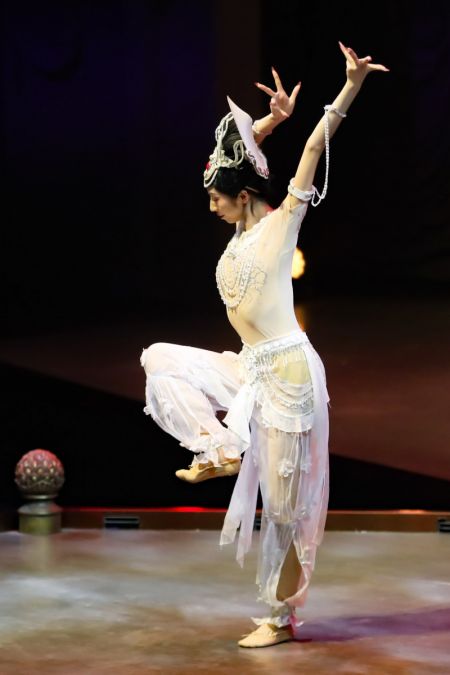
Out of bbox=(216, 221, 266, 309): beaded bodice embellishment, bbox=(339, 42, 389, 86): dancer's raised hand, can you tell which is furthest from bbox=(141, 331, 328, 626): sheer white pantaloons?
bbox=(339, 42, 389, 86): dancer's raised hand

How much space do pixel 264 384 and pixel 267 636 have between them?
76cm

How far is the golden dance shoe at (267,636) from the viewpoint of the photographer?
412 cm

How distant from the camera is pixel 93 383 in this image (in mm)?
6199

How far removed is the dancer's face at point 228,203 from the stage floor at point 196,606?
4.25 ft

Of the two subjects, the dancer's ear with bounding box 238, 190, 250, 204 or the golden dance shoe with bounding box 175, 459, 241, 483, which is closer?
the golden dance shoe with bounding box 175, 459, 241, 483

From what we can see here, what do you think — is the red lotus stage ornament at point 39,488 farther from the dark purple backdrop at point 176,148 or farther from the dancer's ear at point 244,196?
the dancer's ear at point 244,196

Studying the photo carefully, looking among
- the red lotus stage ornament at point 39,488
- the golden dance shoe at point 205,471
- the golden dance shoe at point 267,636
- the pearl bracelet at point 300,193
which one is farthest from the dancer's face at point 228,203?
the red lotus stage ornament at point 39,488

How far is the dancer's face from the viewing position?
4137mm

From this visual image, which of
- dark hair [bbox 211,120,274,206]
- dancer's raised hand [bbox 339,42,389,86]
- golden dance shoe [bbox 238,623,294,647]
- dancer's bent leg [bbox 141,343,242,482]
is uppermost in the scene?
dancer's raised hand [bbox 339,42,389,86]

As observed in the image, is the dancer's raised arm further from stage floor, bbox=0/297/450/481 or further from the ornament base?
the ornament base

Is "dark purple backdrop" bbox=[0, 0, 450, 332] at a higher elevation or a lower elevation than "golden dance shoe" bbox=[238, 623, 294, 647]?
higher

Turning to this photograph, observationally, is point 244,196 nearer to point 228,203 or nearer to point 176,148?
point 228,203

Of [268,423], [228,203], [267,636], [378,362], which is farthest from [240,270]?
[378,362]

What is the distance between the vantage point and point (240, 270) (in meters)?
4.09
